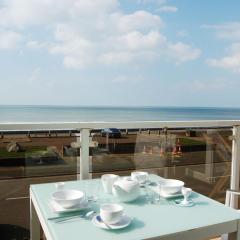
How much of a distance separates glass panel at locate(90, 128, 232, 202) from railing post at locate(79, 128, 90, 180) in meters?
0.07

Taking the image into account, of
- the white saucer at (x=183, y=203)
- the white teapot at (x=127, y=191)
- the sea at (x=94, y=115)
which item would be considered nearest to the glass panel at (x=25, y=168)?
the white teapot at (x=127, y=191)

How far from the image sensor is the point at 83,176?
254 cm

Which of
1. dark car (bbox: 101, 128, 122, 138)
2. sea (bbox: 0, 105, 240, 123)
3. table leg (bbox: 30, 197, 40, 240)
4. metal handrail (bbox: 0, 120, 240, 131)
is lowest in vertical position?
sea (bbox: 0, 105, 240, 123)

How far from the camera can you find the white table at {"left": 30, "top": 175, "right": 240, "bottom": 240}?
1.31m

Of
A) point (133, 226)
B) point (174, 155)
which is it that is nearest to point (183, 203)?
point (133, 226)

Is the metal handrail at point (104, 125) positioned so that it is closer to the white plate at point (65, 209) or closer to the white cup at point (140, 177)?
the white cup at point (140, 177)

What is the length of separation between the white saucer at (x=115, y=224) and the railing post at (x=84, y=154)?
1.09m

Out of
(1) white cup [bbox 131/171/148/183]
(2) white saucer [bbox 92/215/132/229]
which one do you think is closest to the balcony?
(1) white cup [bbox 131/171/148/183]

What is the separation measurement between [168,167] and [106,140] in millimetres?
732

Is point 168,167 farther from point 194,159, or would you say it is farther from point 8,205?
point 8,205

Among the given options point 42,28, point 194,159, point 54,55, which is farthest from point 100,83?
point 194,159

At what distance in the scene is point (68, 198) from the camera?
1.67 metres

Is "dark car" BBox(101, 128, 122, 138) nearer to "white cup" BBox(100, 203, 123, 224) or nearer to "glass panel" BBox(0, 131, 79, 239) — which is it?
"glass panel" BBox(0, 131, 79, 239)

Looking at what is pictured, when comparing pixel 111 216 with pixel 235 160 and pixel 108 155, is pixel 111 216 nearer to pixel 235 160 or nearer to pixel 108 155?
pixel 108 155
